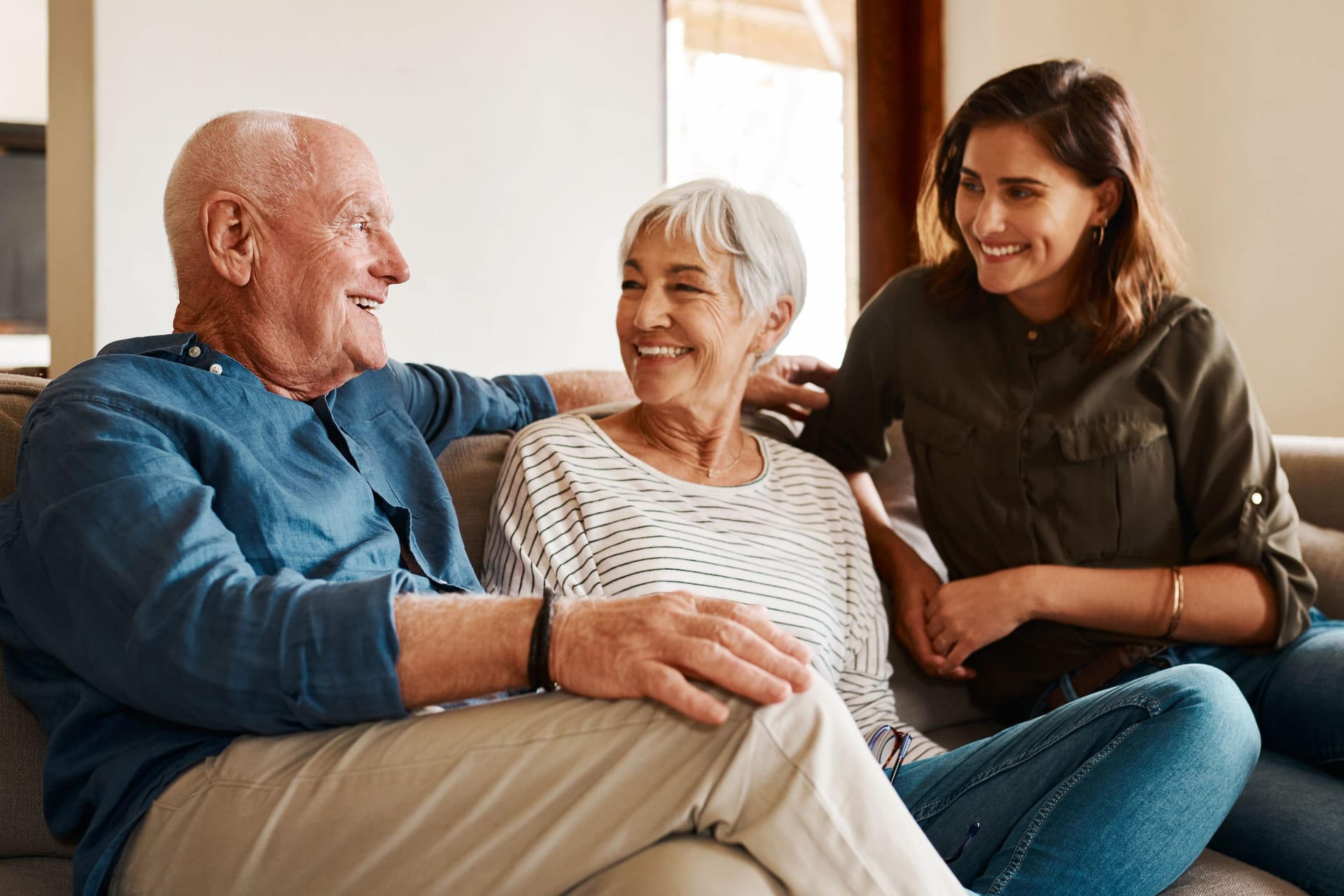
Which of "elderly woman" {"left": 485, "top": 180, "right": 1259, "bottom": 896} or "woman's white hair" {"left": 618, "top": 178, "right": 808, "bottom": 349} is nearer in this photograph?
"elderly woman" {"left": 485, "top": 180, "right": 1259, "bottom": 896}

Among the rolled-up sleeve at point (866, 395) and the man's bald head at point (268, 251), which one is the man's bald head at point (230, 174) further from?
the rolled-up sleeve at point (866, 395)

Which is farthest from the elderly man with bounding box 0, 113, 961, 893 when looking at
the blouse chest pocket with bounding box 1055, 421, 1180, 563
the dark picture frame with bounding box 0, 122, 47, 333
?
the dark picture frame with bounding box 0, 122, 47, 333

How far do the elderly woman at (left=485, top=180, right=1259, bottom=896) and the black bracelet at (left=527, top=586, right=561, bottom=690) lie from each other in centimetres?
41

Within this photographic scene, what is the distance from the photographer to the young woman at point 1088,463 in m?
1.59

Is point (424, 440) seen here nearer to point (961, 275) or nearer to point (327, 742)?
point (327, 742)

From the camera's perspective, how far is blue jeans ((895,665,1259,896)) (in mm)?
1188

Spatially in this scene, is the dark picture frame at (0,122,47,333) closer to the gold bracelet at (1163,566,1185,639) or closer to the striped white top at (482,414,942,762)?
the striped white top at (482,414,942,762)

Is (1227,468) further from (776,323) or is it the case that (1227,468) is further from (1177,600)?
(776,323)

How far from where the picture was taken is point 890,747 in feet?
4.82

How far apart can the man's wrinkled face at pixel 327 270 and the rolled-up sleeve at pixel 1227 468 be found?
114cm

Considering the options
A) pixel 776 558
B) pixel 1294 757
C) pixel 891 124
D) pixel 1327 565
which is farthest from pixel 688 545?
pixel 891 124

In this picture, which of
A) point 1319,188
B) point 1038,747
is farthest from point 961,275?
point 1319,188

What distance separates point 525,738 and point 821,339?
289 cm

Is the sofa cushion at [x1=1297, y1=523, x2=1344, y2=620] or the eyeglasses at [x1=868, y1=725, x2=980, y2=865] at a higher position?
the sofa cushion at [x1=1297, y1=523, x2=1344, y2=620]
